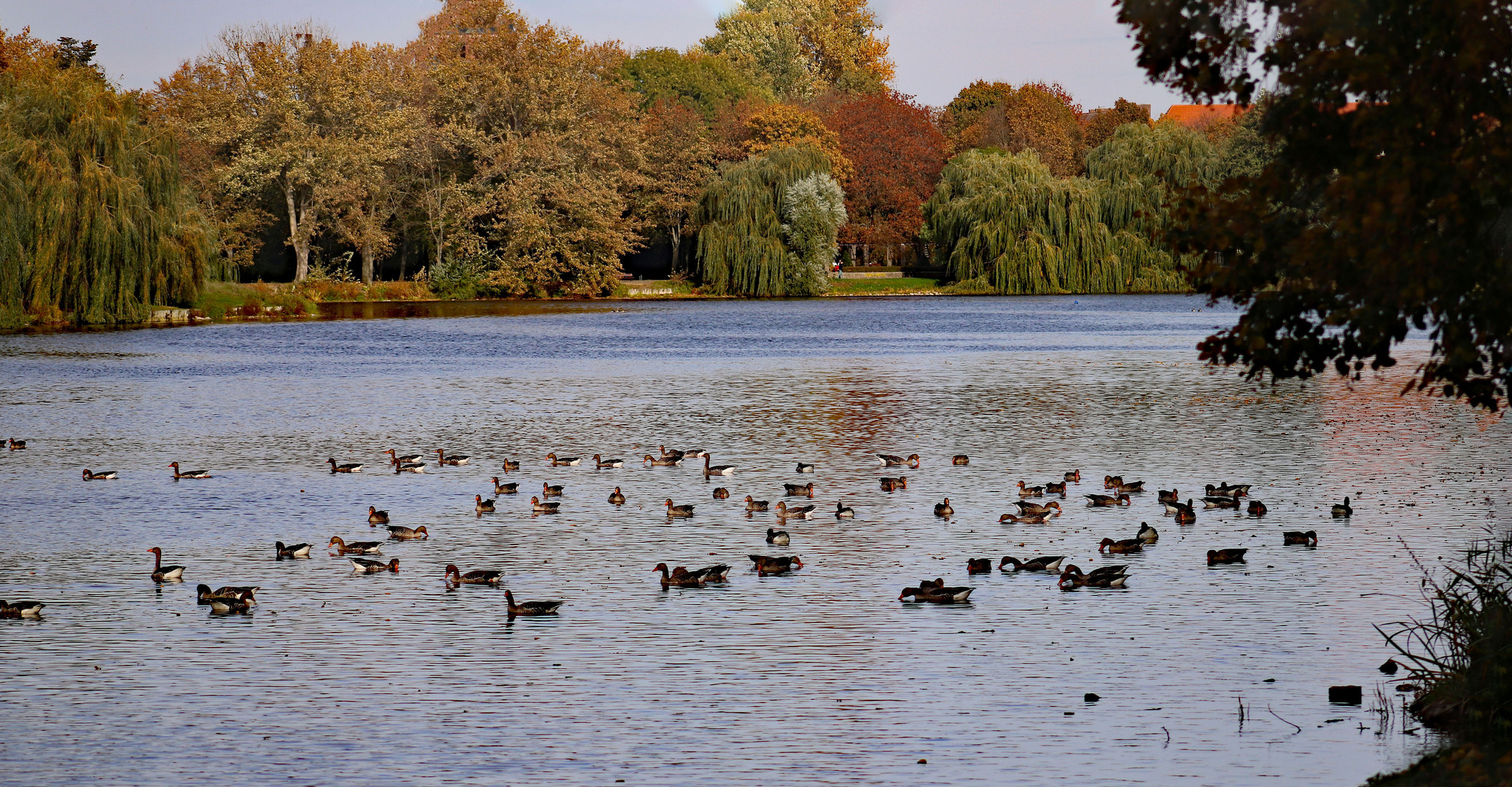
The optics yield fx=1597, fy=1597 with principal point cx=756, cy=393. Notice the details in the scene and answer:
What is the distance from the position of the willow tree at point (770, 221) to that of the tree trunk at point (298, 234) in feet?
82.2

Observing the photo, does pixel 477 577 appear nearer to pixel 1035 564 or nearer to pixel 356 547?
pixel 356 547

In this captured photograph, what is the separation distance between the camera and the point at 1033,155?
11000 centimetres

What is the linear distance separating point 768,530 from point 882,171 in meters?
104

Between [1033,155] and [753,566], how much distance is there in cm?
9446

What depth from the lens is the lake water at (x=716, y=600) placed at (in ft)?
39.8

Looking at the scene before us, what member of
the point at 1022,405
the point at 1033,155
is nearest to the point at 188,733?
the point at 1022,405

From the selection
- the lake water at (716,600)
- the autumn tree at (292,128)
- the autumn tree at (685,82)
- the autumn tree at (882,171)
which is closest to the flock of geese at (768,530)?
the lake water at (716,600)

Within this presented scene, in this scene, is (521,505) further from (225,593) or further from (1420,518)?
(1420,518)

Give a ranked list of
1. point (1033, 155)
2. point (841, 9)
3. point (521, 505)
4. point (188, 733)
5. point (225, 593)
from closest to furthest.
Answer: point (188, 733), point (225, 593), point (521, 505), point (1033, 155), point (841, 9)

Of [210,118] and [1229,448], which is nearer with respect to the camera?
[1229,448]

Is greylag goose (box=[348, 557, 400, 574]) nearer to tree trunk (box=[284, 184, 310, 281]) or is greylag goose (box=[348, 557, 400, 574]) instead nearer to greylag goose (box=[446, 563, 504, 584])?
greylag goose (box=[446, 563, 504, 584])

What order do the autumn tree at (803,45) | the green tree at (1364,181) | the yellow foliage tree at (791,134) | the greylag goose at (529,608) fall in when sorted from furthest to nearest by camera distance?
the autumn tree at (803,45)
the yellow foliage tree at (791,134)
the greylag goose at (529,608)
the green tree at (1364,181)

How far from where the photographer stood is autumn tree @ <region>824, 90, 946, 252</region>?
12256cm

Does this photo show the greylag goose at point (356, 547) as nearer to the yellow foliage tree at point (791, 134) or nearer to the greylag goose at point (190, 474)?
the greylag goose at point (190, 474)
